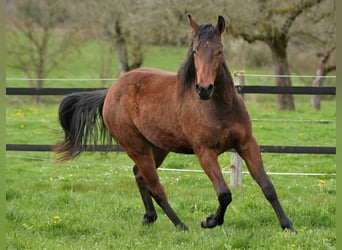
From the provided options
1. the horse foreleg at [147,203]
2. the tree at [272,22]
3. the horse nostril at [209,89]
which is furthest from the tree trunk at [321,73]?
the horse nostril at [209,89]

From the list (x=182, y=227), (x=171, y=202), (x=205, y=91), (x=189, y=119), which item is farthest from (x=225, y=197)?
(x=171, y=202)

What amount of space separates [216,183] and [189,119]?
63cm

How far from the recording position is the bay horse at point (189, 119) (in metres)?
5.12

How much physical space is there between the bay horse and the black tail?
0.05 metres

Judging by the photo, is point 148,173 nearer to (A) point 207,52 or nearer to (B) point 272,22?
(A) point 207,52

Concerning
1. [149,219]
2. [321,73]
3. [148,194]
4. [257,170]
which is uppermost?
[257,170]

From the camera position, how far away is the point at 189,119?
5504 mm

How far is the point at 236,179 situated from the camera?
8133 millimetres

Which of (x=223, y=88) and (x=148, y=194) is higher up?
(x=223, y=88)

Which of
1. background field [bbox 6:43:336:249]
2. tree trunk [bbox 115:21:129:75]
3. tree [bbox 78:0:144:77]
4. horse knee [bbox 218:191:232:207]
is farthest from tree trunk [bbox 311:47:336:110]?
horse knee [bbox 218:191:232:207]

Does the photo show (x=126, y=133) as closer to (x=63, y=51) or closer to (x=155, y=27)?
(x=155, y=27)

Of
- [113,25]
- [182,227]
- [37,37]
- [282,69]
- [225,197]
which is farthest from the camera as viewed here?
[37,37]

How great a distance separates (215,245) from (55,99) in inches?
769

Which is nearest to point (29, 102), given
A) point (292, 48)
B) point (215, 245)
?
point (292, 48)
